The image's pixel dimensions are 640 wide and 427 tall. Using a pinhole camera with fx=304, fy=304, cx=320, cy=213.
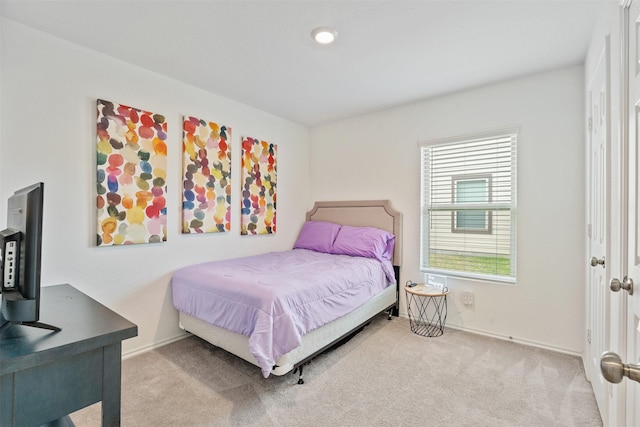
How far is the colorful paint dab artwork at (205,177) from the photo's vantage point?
291cm

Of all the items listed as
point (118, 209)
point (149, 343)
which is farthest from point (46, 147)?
point (149, 343)

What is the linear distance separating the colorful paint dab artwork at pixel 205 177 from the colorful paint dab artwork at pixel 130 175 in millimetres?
209

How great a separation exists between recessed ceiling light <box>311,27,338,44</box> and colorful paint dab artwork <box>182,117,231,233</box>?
1485 mm

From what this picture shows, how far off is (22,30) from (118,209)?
4.32 ft

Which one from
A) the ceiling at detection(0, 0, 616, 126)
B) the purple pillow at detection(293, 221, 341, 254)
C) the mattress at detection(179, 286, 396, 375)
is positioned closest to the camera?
the ceiling at detection(0, 0, 616, 126)

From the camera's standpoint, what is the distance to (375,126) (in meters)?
3.76

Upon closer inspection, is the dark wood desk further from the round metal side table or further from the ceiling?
the round metal side table

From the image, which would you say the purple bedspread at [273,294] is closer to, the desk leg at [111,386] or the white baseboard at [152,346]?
the white baseboard at [152,346]

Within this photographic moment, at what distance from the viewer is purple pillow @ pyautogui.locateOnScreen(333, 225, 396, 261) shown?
10.9ft

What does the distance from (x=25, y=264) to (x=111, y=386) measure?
494 millimetres

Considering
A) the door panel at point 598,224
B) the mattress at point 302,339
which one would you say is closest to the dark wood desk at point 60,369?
the mattress at point 302,339

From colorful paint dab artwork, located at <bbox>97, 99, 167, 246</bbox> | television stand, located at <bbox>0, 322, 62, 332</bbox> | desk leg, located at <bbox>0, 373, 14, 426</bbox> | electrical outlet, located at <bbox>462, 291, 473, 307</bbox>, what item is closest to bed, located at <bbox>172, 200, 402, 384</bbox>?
colorful paint dab artwork, located at <bbox>97, 99, 167, 246</bbox>

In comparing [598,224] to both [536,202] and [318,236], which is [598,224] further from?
[318,236]

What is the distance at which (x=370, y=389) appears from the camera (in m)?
2.04
